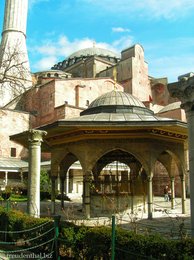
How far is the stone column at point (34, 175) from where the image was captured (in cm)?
954

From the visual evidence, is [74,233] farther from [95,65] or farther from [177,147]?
[95,65]

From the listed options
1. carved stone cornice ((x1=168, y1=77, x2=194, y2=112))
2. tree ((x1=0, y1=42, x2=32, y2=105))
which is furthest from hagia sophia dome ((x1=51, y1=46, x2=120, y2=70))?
carved stone cornice ((x1=168, y1=77, x2=194, y2=112))

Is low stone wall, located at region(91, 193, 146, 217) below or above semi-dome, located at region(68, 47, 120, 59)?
below

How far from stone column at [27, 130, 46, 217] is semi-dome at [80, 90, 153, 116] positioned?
11.0ft

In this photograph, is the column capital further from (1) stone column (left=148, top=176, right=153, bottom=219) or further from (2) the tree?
(1) stone column (left=148, top=176, right=153, bottom=219)

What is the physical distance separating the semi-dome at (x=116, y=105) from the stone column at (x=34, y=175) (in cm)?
334

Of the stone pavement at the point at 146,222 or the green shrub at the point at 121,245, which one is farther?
the stone pavement at the point at 146,222

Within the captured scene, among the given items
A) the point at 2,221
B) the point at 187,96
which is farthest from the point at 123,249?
the point at 2,221

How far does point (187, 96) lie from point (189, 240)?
8.47 ft

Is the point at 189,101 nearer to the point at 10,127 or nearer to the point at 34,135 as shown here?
the point at 34,135

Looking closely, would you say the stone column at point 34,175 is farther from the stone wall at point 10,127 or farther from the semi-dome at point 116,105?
the stone wall at point 10,127

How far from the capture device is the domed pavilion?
10.9m

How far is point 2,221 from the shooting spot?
803 cm

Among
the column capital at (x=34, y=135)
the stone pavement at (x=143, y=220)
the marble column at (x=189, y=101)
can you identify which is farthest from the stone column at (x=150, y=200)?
the marble column at (x=189, y=101)
